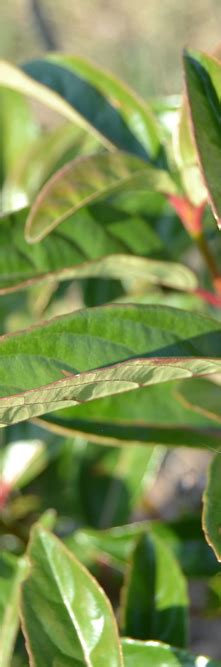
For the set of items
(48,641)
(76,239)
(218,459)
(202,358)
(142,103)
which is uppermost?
(142,103)

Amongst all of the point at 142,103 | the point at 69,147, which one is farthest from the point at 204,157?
the point at 69,147

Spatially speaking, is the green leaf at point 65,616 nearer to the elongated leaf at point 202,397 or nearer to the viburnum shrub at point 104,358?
the viburnum shrub at point 104,358

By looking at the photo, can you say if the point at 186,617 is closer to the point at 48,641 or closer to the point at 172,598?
the point at 172,598

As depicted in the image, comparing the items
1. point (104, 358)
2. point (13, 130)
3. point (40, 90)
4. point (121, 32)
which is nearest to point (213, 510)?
point (104, 358)

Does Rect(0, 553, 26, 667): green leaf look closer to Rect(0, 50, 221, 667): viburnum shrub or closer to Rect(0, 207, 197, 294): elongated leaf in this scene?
Rect(0, 50, 221, 667): viburnum shrub

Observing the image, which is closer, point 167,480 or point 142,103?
point 142,103

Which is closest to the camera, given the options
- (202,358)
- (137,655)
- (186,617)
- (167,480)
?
(202,358)

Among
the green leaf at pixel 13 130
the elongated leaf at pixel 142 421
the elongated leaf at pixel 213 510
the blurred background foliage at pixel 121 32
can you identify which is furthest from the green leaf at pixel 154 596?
the blurred background foliage at pixel 121 32
